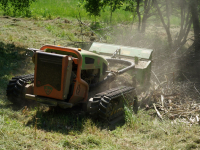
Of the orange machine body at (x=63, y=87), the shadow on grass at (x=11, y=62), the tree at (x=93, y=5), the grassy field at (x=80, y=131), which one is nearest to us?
the grassy field at (x=80, y=131)

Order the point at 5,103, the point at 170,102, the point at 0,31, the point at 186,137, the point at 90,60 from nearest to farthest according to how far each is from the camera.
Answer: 1. the point at 186,137
2. the point at 90,60
3. the point at 5,103
4. the point at 170,102
5. the point at 0,31

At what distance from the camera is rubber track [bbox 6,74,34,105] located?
20.3 feet

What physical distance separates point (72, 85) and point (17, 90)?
4.66 ft

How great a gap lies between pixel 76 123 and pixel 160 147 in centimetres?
184

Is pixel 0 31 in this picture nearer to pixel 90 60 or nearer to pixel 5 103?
pixel 5 103

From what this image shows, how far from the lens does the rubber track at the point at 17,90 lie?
6.18 metres

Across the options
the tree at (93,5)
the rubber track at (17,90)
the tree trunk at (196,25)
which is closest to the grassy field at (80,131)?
the rubber track at (17,90)

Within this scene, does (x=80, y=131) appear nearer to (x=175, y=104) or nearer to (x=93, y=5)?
(x=175, y=104)

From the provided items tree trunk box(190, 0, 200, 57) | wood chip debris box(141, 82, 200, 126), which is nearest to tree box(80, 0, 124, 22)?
tree trunk box(190, 0, 200, 57)

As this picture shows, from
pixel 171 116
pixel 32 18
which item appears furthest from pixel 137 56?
pixel 32 18

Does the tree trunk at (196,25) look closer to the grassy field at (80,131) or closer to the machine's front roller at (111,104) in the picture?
the grassy field at (80,131)

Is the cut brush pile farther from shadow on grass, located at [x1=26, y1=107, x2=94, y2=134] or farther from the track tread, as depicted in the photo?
shadow on grass, located at [x1=26, y1=107, x2=94, y2=134]

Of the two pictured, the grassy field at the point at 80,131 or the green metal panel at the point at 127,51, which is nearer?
the grassy field at the point at 80,131

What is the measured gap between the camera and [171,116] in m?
6.23
